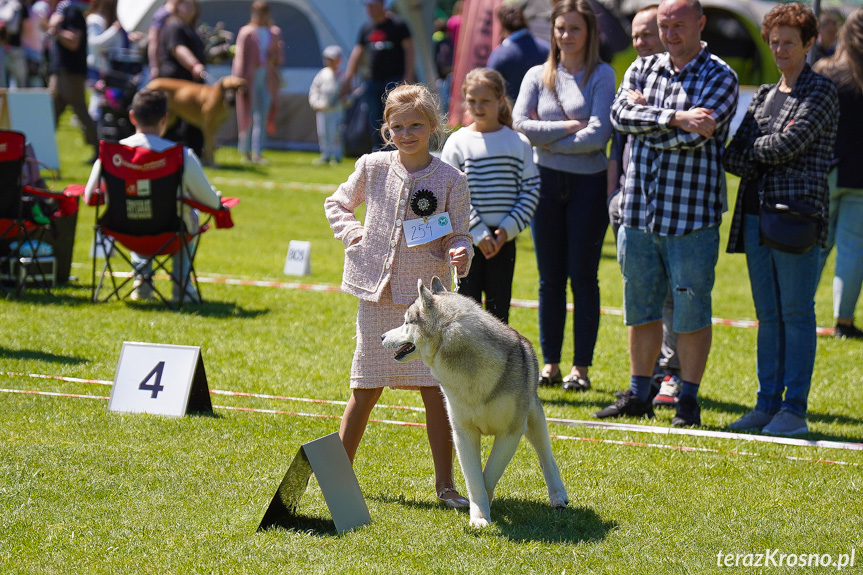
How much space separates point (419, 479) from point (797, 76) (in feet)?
9.16

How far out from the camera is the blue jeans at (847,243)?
7758mm

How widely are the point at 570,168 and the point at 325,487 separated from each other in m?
2.87

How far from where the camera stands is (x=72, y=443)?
4398 mm

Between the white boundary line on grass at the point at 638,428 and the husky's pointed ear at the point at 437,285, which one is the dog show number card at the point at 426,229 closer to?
the husky's pointed ear at the point at 437,285

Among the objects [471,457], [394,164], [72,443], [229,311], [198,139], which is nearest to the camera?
[471,457]

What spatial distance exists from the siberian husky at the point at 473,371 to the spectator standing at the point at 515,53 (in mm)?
4698

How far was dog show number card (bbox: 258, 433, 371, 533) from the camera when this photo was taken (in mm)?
3559

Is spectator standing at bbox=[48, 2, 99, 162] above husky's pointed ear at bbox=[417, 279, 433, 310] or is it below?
above

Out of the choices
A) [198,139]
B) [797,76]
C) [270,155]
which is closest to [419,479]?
[797,76]

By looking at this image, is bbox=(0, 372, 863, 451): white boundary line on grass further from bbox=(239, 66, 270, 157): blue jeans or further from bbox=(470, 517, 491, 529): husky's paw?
bbox=(239, 66, 270, 157): blue jeans

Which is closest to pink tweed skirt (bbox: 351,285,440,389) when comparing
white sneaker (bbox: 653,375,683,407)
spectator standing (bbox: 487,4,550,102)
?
white sneaker (bbox: 653,375,683,407)

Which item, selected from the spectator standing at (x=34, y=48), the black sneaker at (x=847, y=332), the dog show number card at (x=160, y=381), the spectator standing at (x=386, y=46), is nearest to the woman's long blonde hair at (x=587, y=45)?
the dog show number card at (x=160, y=381)

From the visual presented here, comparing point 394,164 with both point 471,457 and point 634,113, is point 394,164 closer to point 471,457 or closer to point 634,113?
point 471,457

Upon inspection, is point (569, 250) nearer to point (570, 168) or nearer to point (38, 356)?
point (570, 168)
